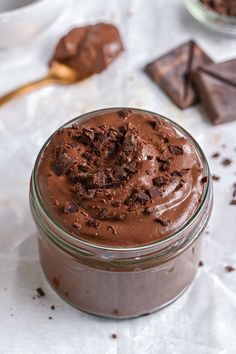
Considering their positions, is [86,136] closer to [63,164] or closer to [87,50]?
[63,164]

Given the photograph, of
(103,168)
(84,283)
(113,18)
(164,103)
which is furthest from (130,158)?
(113,18)

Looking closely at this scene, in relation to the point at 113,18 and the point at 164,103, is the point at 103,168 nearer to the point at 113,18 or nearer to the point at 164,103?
the point at 164,103

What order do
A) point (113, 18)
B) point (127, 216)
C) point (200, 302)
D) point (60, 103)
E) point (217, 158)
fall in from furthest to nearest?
point (113, 18) < point (60, 103) < point (217, 158) < point (200, 302) < point (127, 216)

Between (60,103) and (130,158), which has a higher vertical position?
(130,158)

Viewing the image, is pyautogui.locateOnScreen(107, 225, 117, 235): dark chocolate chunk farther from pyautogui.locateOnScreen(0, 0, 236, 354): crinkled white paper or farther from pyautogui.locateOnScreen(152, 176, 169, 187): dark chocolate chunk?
pyautogui.locateOnScreen(0, 0, 236, 354): crinkled white paper

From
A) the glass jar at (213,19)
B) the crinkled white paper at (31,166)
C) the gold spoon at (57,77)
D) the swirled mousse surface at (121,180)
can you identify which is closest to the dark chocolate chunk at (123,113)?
the swirled mousse surface at (121,180)

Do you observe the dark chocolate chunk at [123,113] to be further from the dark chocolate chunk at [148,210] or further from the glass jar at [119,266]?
the dark chocolate chunk at [148,210]

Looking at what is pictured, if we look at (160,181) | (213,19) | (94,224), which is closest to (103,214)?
(94,224)
